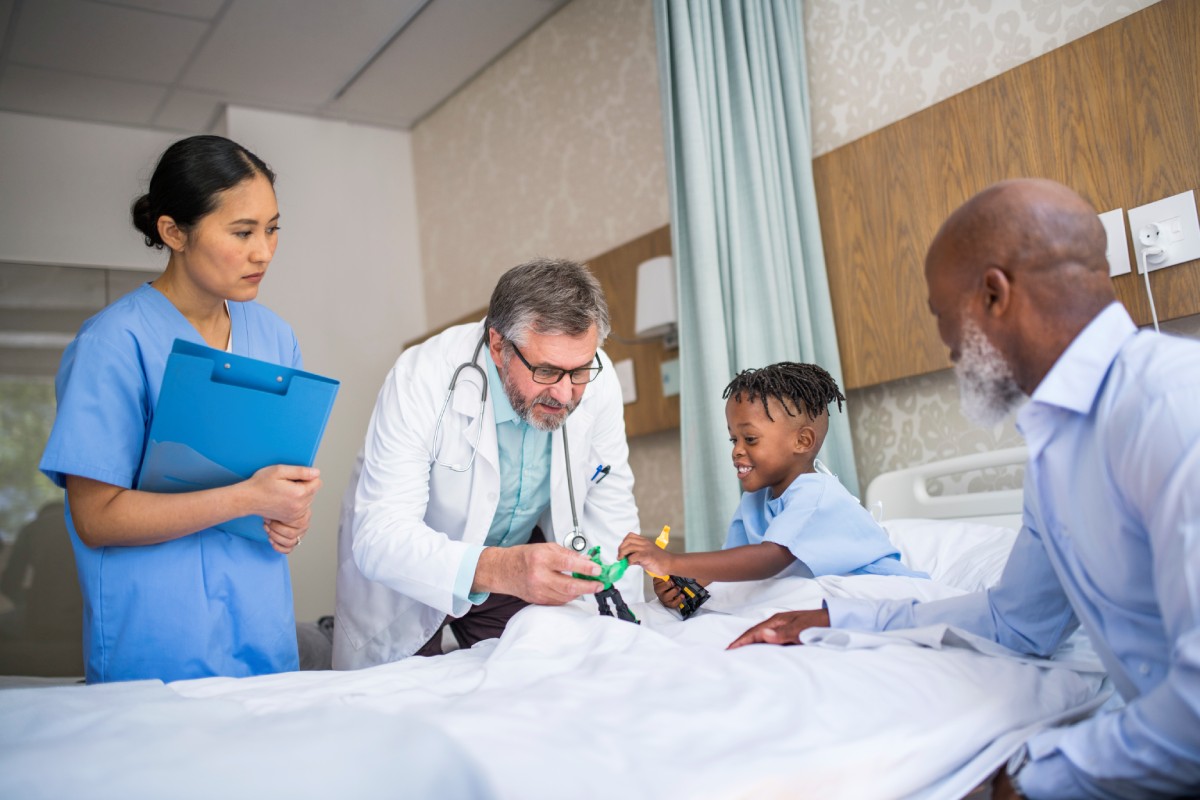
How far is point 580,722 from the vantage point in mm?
1062

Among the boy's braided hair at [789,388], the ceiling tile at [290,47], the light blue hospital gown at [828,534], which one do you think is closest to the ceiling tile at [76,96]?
the ceiling tile at [290,47]

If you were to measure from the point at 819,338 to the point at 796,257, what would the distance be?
0.26 metres

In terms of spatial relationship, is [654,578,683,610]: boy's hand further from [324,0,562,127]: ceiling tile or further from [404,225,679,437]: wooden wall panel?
[324,0,562,127]: ceiling tile

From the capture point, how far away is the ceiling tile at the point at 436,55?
415 cm

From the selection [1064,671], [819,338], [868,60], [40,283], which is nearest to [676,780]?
[1064,671]

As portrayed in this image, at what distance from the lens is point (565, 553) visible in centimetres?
163

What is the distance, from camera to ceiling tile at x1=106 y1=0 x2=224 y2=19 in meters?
3.75

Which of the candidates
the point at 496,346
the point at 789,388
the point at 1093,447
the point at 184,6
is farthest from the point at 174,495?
the point at 184,6

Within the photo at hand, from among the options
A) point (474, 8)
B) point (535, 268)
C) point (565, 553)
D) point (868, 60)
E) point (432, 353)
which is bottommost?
point (565, 553)

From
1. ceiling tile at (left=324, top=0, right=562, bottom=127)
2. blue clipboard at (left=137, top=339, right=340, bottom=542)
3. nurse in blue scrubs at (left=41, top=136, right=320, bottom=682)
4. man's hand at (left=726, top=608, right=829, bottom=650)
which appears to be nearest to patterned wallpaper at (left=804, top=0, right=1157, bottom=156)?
ceiling tile at (left=324, top=0, right=562, bottom=127)

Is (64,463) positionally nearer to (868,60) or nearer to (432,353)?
(432,353)

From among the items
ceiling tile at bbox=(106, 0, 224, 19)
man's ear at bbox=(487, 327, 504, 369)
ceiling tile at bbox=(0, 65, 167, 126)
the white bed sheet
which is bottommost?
the white bed sheet

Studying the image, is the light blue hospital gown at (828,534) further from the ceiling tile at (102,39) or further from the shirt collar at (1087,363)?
the ceiling tile at (102,39)

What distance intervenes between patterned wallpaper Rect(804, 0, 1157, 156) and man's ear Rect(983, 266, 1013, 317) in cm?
160
